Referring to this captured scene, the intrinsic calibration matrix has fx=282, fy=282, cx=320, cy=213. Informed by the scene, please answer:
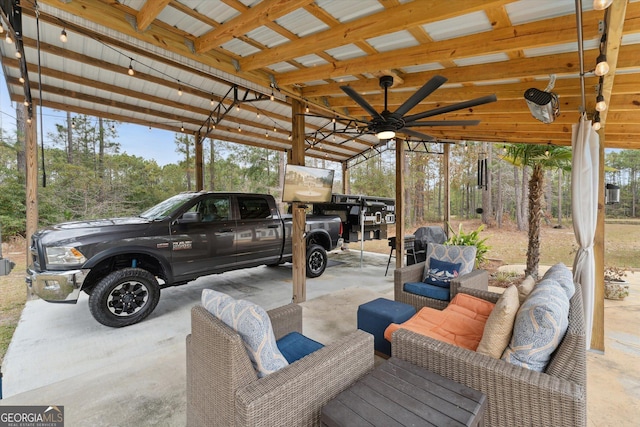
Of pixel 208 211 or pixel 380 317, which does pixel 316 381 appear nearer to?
pixel 380 317

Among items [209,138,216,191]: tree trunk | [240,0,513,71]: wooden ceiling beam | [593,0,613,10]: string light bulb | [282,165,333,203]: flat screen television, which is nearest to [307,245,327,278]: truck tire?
[282,165,333,203]: flat screen television

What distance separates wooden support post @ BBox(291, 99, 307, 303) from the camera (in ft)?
13.4

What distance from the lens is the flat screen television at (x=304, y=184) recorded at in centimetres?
414

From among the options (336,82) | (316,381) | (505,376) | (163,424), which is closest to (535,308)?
(505,376)

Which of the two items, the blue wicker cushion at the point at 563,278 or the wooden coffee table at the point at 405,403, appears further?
the blue wicker cushion at the point at 563,278

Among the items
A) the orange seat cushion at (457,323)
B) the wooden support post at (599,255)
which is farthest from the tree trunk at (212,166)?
the wooden support post at (599,255)

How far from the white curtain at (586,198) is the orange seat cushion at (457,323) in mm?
1085

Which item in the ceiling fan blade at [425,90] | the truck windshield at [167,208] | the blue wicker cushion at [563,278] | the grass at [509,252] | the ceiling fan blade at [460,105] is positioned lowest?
the grass at [509,252]

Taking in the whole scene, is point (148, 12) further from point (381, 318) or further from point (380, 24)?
point (381, 318)

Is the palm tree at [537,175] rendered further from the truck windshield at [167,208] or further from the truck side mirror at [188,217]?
the truck windshield at [167,208]

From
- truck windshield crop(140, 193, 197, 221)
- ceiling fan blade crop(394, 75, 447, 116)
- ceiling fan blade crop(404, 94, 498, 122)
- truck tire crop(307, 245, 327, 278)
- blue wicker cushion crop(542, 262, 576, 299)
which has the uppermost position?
ceiling fan blade crop(394, 75, 447, 116)

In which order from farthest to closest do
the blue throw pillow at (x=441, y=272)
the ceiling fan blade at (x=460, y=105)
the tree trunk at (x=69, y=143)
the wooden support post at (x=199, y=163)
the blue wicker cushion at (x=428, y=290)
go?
the tree trunk at (x=69, y=143) < the wooden support post at (x=199, y=163) < the blue throw pillow at (x=441, y=272) < the blue wicker cushion at (x=428, y=290) < the ceiling fan blade at (x=460, y=105)

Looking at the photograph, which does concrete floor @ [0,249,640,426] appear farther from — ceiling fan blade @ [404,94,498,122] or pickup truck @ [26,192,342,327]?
ceiling fan blade @ [404,94,498,122]

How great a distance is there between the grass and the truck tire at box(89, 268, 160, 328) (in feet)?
2.77
